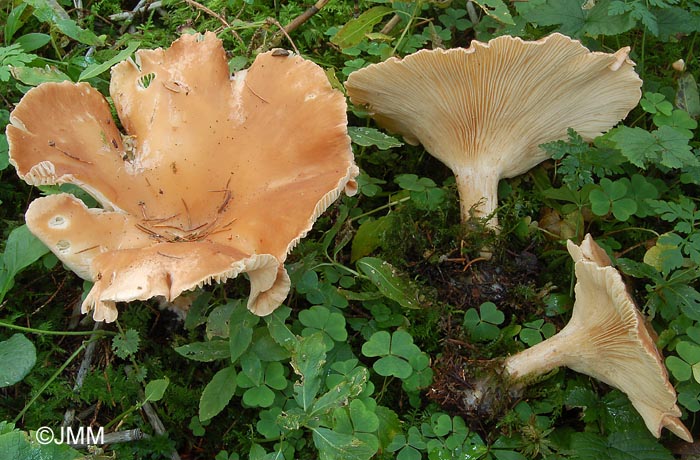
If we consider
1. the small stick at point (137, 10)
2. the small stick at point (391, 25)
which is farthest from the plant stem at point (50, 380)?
the small stick at point (391, 25)

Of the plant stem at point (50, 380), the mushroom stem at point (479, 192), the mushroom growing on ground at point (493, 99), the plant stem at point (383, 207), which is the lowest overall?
the plant stem at point (50, 380)

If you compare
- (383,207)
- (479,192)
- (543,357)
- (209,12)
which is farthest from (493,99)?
(209,12)

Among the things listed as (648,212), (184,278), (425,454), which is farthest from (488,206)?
(184,278)

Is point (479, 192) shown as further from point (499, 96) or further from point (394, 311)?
point (394, 311)

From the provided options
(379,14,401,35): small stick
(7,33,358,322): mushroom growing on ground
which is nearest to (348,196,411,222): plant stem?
(7,33,358,322): mushroom growing on ground

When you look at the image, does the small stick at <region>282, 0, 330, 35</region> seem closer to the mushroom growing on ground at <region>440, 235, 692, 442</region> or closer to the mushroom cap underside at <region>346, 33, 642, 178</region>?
the mushroom cap underside at <region>346, 33, 642, 178</region>

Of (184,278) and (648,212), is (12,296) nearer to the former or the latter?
(184,278)

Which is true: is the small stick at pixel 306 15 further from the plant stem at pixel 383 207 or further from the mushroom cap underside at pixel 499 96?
the plant stem at pixel 383 207
